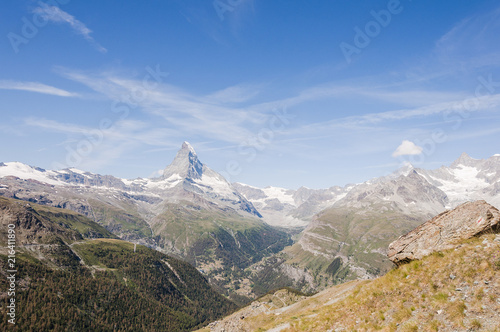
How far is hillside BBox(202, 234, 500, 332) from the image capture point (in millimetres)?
19031

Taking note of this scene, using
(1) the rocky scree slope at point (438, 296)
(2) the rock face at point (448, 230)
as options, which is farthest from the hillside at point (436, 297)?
(2) the rock face at point (448, 230)

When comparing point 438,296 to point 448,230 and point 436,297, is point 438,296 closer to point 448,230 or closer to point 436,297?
point 436,297

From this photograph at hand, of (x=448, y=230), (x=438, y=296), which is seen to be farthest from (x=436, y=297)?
(x=448, y=230)

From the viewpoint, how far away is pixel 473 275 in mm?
21484

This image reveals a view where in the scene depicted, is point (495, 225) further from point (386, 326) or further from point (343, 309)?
point (343, 309)

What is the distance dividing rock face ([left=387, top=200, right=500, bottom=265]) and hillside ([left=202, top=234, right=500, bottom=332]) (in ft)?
5.89

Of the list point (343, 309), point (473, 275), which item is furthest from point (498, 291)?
point (343, 309)

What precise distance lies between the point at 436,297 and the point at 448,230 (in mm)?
10953

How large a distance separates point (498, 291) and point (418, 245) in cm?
1246

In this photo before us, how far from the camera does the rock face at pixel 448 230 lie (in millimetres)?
26906

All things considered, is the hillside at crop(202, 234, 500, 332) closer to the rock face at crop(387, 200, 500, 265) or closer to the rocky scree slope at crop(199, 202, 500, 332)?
the rocky scree slope at crop(199, 202, 500, 332)

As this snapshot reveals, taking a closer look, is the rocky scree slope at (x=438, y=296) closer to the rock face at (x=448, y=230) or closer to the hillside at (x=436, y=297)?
the hillside at (x=436, y=297)

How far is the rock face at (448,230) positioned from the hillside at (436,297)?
1.80 m

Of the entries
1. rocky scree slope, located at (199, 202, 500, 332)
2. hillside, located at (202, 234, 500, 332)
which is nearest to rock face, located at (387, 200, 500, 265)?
rocky scree slope, located at (199, 202, 500, 332)
